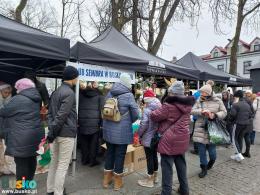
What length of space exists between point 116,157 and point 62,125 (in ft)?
3.44

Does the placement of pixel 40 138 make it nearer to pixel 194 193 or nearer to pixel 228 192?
pixel 194 193

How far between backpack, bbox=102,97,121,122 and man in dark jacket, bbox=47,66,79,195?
1.67 feet

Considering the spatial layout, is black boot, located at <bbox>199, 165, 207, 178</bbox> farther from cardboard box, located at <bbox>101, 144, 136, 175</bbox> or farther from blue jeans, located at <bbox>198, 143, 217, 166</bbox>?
cardboard box, located at <bbox>101, 144, 136, 175</bbox>

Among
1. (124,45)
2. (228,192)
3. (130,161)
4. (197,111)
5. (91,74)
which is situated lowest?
(228,192)

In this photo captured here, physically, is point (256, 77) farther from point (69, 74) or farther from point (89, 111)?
point (69, 74)

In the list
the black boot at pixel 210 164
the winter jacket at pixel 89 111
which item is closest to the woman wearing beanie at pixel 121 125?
the winter jacket at pixel 89 111

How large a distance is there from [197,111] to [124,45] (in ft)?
8.06

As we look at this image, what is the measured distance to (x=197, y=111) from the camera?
15.2 ft

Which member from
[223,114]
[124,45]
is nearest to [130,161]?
[223,114]

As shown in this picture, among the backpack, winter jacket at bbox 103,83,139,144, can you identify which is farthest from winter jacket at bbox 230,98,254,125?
the backpack

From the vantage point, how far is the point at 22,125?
3100mm

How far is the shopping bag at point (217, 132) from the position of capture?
4.45 m

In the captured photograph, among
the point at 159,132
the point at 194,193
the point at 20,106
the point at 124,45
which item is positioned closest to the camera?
the point at 20,106

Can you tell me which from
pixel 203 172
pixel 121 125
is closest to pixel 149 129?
pixel 121 125
